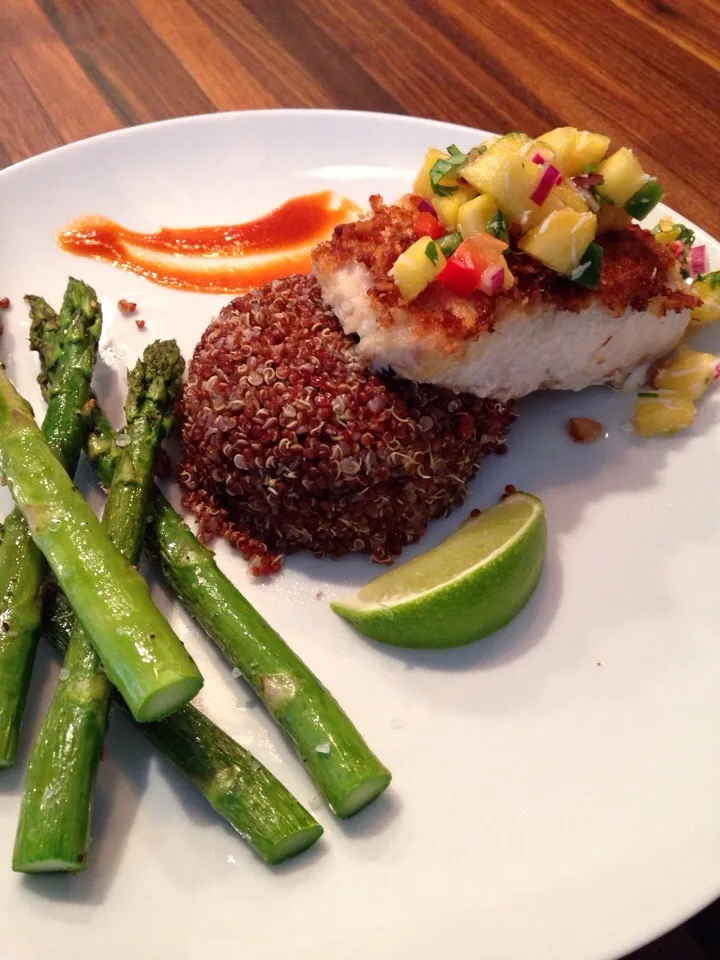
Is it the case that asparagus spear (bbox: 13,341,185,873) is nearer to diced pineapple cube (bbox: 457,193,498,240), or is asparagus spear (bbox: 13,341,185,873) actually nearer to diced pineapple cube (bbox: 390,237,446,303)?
diced pineapple cube (bbox: 390,237,446,303)

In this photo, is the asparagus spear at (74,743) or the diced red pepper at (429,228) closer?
the asparagus spear at (74,743)

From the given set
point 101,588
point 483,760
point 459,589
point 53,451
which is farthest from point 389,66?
point 483,760

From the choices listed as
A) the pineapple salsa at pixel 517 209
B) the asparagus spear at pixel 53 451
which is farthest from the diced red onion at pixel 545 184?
the asparagus spear at pixel 53 451

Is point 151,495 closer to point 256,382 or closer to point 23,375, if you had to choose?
point 256,382

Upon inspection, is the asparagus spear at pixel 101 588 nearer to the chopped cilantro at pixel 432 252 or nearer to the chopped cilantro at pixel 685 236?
the chopped cilantro at pixel 432 252

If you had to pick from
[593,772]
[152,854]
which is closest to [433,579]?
[593,772]

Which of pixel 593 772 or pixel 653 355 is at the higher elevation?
pixel 653 355

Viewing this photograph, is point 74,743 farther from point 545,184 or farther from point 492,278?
point 545,184
